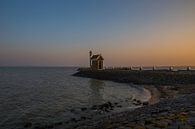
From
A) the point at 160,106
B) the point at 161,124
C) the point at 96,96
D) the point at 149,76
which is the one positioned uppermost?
the point at 149,76

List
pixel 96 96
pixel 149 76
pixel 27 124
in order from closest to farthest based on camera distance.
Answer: pixel 27 124, pixel 96 96, pixel 149 76

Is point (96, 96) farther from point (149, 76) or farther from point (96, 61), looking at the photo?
point (96, 61)

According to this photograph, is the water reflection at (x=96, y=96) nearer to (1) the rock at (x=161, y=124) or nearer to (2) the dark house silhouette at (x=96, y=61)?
(1) the rock at (x=161, y=124)

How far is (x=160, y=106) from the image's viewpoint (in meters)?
21.2

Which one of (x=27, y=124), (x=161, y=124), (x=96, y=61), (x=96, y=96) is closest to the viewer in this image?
(x=161, y=124)

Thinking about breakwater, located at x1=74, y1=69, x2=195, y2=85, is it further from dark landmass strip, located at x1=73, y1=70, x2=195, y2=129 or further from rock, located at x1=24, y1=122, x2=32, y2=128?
rock, located at x1=24, y1=122, x2=32, y2=128

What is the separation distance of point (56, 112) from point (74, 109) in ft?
6.78

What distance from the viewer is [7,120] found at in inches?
839

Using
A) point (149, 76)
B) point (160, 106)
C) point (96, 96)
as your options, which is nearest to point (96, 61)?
point (149, 76)

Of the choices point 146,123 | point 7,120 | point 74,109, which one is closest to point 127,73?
point 74,109

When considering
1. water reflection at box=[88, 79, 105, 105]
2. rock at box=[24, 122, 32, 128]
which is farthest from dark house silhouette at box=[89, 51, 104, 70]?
rock at box=[24, 122, 32, 128]

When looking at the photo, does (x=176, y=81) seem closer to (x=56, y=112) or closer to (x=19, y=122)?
(x=56, y=112)

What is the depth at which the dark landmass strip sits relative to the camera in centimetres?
1290

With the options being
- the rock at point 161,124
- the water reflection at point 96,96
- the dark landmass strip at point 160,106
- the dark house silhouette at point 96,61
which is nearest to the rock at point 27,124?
the dark landmass strip at point 160,106
